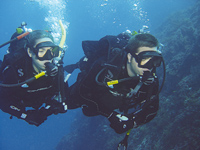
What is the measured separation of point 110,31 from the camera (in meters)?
96.8

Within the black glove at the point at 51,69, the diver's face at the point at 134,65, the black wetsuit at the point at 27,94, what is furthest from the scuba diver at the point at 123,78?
the black wetsuit at the point at 27,94

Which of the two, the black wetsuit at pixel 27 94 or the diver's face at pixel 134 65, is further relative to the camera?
the black wetsuit at pixel 27 94

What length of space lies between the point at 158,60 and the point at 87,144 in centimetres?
1167

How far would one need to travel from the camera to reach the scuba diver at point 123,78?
223 cm

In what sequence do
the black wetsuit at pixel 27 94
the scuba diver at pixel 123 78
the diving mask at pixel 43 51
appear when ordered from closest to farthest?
the scuba diver at pixel 123 78, the diving mask at pixel 43 51, the black wetsuit at pixel 27 94

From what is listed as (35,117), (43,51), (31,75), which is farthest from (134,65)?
(35,117)

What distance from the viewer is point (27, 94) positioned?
3223 millimetres

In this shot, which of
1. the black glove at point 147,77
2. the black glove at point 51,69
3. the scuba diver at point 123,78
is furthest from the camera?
the black glove at point 51,69

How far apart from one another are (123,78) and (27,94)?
238cm

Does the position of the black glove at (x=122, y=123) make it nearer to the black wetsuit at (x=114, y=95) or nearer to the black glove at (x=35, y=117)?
the black wetsuit at (x=114, y=95)

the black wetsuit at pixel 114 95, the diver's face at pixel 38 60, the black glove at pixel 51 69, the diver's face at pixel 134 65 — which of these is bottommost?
the black wetsuit at pixel 114 95

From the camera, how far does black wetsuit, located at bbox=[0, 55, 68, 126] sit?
9.68 feet

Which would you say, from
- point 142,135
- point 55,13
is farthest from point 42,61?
point 55,13

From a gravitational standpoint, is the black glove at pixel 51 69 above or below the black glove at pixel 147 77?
above
